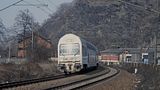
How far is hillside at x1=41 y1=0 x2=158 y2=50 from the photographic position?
121m

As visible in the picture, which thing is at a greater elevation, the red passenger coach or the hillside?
the hillside

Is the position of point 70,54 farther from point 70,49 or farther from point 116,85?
point 116,85

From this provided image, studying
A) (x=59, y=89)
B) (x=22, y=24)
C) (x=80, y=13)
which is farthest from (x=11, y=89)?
(x=80, y=13)

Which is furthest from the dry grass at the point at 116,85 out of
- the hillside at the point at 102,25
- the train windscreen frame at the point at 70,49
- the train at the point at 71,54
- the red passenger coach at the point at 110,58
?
the red passenger coach at the point at 110,58

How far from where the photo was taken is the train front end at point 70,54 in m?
43.4

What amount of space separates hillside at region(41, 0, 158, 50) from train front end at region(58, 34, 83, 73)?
70.6m

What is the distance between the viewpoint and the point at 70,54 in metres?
43.8

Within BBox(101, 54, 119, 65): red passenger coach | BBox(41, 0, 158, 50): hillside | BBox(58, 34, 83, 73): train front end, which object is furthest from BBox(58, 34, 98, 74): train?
BBox(101, 54, 119, 65): red passenger coach

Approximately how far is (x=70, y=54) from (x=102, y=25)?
3749 inches

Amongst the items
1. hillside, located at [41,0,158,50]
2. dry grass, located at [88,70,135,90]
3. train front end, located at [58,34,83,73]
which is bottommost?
dry grass, located at [88,70,135,90]

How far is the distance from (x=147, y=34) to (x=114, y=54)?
20.4 m

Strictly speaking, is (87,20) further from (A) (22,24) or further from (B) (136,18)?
(A) (22,24)

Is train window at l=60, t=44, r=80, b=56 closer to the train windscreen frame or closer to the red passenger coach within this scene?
the train windscreen frame

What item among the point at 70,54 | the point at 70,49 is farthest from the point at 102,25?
the point at 70,54
